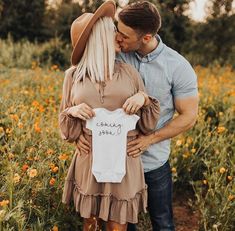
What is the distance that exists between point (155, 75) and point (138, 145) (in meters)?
0.37

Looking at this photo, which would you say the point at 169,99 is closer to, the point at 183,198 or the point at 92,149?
the point at 92,149

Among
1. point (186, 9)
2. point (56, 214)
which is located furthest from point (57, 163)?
point (186, 9)

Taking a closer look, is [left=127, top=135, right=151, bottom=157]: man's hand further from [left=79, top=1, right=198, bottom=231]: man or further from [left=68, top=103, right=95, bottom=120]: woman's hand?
[left=68, top=103, right=95, bottom=120]: woman's hand

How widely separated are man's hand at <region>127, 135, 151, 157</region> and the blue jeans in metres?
0.24

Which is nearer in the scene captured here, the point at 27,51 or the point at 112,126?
the point at 112,126

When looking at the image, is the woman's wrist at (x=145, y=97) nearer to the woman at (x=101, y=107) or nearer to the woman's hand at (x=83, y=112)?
the woman at (x=101, y=107)

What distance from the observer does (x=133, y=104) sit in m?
1.88

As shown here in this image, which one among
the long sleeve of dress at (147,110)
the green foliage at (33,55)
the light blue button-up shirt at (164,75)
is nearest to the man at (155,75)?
the light blue button-up shirt at (164,75)

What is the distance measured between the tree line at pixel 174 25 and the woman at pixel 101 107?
31.2 feet

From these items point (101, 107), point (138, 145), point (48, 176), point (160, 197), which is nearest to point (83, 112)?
point (101, 107)

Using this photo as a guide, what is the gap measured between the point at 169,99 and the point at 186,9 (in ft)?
36.9

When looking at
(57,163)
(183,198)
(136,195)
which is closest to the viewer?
(136,195)

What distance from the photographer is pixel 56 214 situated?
258cm

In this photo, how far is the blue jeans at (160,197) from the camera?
7.57 ft
